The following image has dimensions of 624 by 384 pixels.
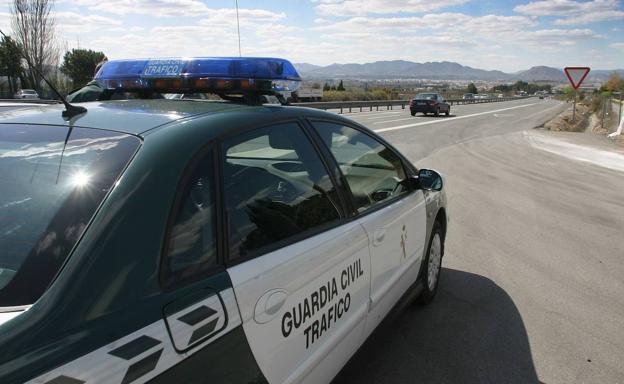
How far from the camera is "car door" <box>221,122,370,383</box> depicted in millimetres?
1837

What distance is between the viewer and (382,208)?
A: 298 cm

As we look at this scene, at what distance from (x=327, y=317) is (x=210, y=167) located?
2.95 ft

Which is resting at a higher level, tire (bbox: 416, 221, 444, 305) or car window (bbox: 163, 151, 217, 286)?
car window (bbox: 163, 151, 217, 286)

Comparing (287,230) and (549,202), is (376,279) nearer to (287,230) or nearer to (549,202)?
(287,230)

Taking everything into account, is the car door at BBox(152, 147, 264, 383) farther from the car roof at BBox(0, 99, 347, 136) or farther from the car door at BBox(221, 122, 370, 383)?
the car roof at BBox(0, 99, 347, 136)

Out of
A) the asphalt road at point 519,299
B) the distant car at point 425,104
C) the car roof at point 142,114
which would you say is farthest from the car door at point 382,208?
the distant car at point 425,104

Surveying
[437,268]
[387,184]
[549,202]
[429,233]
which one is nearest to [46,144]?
[387,184]

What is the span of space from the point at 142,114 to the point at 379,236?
1401 millimetres

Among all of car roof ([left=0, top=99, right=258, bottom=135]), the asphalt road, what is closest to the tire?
the asphalt road

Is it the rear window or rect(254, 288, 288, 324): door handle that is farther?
rect(254, 288, 288, 324): door handle

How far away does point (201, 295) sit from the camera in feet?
5.18

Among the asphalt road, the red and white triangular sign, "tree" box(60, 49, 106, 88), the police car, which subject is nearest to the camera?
the police car

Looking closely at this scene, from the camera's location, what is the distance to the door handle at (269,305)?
1.78 m

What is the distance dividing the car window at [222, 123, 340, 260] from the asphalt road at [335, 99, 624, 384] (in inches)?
33.8
